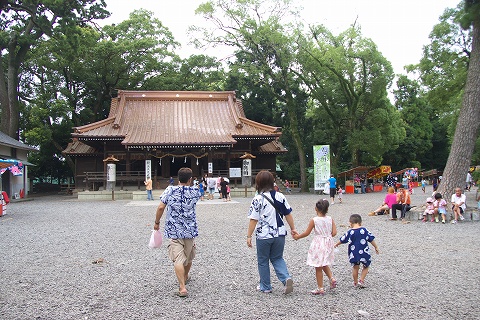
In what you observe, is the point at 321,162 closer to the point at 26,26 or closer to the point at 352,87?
the point at 352,87

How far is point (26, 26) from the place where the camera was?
2370cm

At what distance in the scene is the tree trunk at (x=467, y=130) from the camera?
36.3 feet

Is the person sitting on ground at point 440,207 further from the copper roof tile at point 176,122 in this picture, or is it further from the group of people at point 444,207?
the copper roof tile at point 176,122

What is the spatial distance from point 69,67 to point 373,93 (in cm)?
2280

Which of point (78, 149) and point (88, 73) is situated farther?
point (88, 73)

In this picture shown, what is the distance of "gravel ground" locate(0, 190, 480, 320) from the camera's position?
381 cm

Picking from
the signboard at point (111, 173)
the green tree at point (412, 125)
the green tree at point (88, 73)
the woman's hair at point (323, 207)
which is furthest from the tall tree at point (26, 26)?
the green tree at point (412, 125)

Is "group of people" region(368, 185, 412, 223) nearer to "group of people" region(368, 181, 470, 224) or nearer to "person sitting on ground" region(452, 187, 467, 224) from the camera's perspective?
"group of people" region(368, 181, 470, 224)

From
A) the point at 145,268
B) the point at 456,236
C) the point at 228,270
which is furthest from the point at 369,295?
the point at 456,236

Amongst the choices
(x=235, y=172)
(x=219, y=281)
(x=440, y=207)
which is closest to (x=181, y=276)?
(x=219, y=281)

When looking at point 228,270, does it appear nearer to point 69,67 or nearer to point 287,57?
point 287,57

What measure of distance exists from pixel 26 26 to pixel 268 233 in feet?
83.4

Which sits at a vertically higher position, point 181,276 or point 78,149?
point 78,149

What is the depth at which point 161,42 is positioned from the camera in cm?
3006
